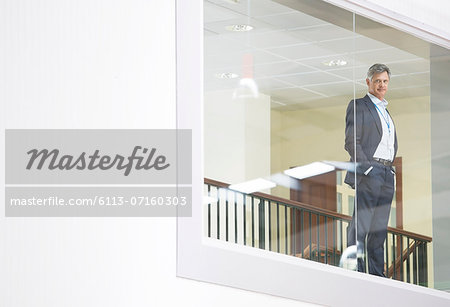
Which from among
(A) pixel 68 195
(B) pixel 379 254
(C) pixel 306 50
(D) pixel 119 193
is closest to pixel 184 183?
(D) pixel 119 193

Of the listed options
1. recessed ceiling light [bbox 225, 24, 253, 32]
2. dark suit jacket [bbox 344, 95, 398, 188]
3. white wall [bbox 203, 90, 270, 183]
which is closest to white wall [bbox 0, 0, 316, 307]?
white wall [bbox 203, 90, 270, 183]

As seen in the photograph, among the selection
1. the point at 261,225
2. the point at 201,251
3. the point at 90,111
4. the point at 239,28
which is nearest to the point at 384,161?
the point at 261,225

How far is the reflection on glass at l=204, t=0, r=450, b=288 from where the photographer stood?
2.82 m

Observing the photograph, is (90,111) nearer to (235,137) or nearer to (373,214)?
(235,137)

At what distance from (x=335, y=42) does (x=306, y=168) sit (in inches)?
26.2

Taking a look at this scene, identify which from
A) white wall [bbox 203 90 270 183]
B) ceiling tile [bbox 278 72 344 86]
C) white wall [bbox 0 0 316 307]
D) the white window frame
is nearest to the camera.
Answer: white wall [bbox 0 0 316 307]

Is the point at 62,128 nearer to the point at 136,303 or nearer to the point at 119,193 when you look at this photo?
the point at 119,193

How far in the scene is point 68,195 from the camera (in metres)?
2.30

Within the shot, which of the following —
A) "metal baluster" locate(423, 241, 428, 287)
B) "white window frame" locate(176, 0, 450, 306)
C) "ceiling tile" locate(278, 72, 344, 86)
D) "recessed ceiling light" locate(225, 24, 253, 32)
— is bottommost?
"metal baluster" locate(423, 241, 428, 287)

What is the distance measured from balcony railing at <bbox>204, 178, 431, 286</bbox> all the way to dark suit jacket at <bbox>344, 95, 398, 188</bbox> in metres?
0.28

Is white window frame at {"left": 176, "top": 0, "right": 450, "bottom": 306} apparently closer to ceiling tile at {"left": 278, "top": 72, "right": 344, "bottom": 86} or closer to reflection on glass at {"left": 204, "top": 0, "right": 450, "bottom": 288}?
reflection on glass at {"left": 204, "top": 0, "right": 450, "bottom": 288}

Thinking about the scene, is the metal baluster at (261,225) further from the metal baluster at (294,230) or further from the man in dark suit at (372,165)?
the man in dark suit at (372,165)

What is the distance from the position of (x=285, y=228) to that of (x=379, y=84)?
1.04 meters

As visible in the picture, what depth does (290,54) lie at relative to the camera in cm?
322
